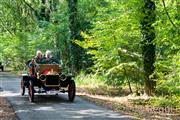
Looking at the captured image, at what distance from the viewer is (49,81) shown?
54.5 ft

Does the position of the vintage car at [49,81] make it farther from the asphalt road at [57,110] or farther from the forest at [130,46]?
the forest at [130,46]

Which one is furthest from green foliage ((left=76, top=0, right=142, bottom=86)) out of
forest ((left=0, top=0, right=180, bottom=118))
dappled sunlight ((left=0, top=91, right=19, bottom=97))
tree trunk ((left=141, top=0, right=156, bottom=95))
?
dappled sunlight ((left=0, top=91, right=19, bottom=97))

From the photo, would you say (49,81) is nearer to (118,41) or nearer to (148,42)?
(118,41)

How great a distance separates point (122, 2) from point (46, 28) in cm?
1660

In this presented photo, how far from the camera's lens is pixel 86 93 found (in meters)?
20.2

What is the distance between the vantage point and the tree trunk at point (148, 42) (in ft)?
56.1

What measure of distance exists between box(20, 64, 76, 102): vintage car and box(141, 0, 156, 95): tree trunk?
3305mm

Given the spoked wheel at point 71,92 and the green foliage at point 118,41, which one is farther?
the green foliage at point 118,41

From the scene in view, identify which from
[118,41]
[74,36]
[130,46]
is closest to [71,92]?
[118,41]

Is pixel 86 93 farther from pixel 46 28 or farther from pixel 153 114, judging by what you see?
pixel 46 28

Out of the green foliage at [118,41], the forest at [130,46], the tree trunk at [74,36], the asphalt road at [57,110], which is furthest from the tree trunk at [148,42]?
the tree trunk at [74,36]

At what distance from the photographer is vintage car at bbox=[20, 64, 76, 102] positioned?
653 inches

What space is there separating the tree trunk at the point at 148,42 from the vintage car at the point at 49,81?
330cm

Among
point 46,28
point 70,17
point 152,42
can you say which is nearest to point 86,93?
point 152,42
